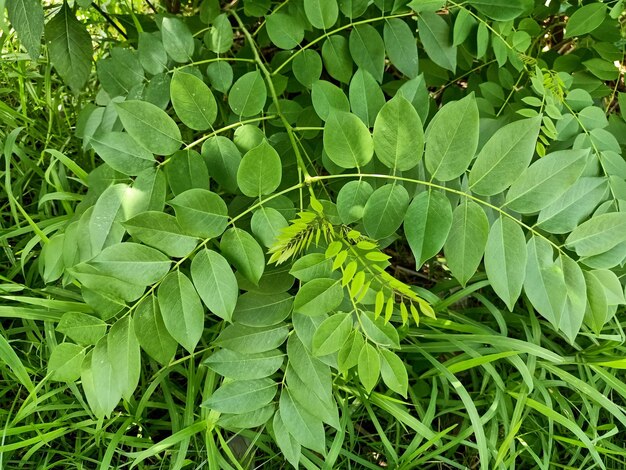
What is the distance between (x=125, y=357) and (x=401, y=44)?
647 mm

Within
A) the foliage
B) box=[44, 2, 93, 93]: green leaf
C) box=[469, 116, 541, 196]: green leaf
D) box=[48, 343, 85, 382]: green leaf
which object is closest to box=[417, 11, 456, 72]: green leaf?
the foliage

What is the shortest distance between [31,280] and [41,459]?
36cm

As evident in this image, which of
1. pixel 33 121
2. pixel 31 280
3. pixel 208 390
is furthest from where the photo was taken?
pixel 33 121

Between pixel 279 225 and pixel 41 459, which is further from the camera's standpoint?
pixel 41 459

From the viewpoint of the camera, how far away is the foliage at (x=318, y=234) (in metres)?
0.75

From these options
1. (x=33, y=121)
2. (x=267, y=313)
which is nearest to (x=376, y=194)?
(x=267, y=313)

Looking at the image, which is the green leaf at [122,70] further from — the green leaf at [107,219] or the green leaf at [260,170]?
the green leaf at [260,170]

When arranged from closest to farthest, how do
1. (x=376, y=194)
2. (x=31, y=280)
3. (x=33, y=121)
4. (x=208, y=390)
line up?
(x=376, y=194), (x=208, y=390), (x=31, y=280), (x=33, y=121)

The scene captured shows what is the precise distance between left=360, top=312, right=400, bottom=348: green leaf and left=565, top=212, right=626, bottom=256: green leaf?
28 cm

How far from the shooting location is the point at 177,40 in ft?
3.08

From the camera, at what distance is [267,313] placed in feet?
2.85

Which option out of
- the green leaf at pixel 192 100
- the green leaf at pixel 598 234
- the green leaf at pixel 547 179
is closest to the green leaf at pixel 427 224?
the green leaf at pixel 547 179

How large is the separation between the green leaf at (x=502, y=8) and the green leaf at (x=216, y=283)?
0.58 meters

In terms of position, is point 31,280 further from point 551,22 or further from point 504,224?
point 551,22
